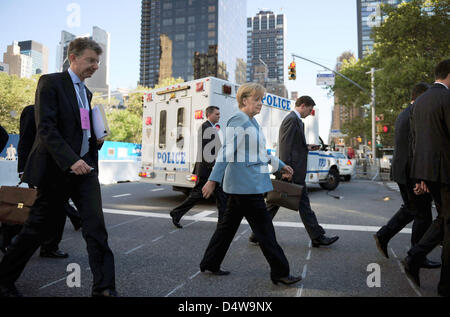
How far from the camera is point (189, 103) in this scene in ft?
26.1

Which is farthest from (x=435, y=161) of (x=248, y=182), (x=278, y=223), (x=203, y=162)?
(x=203, y=162)

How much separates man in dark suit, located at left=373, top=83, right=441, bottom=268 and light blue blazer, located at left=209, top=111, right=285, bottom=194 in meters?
1.81

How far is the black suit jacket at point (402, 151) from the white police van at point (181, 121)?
4120 mm

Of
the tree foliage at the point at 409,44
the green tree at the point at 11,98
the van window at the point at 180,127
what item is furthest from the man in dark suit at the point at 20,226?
the green tree at the point at 11,98

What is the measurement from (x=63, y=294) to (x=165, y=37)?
127 metres

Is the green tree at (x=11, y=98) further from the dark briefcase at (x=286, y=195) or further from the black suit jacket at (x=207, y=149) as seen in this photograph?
the dark briefcase at (x=286, y=195)

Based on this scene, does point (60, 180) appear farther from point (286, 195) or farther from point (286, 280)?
point (286, 195)

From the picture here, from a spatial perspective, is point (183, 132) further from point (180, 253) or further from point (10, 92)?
point (10, 92)

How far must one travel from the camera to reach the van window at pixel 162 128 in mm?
8477

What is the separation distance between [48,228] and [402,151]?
3.68 meters

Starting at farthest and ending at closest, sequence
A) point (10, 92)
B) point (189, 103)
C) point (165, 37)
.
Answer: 1. point (165, 37)
2. point (10, 92)
3. point (189, 103)

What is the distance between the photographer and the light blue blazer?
290cm

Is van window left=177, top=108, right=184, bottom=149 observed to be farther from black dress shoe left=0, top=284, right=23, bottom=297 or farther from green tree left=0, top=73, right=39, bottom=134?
green tree left=0, top=73, right=39, bottom=134
